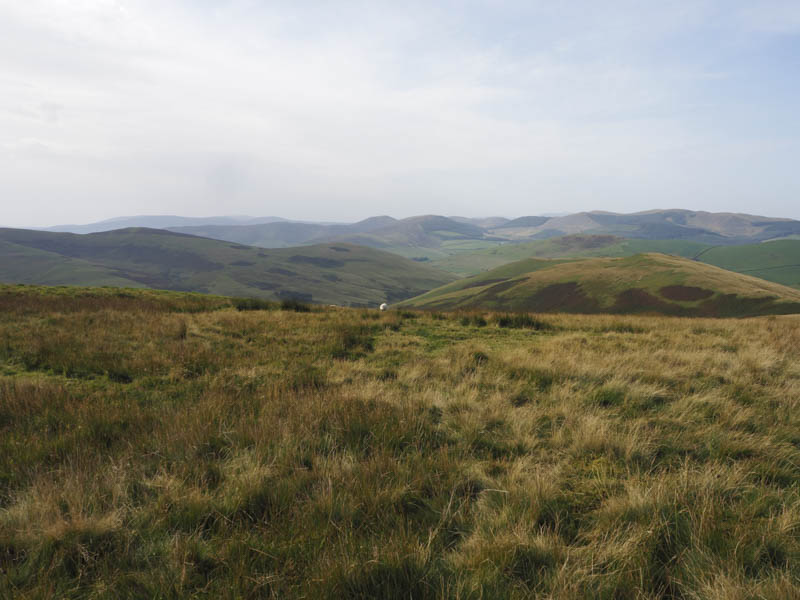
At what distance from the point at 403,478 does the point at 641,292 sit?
8172cm

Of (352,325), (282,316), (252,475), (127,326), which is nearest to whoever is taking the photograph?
(252,475)

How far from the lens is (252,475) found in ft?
11.1

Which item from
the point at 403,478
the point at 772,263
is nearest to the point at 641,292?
the point at 403,478

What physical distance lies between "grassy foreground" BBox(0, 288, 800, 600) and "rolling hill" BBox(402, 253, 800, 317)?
42392 mm

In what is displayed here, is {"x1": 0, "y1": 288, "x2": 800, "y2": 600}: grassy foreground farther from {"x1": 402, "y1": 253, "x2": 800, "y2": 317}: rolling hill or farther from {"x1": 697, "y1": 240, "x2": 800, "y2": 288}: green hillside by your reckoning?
{"x1": 697, "y1": 240, "x2": 800, "y2": 288}: green hillside

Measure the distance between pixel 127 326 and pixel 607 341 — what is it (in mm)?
15127

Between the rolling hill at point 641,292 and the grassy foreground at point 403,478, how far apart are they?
139 ft

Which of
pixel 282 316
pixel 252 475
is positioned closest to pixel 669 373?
pixel 252 475

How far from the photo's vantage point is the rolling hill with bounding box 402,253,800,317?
173ft

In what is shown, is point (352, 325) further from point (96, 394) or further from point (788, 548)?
point (788, 548)

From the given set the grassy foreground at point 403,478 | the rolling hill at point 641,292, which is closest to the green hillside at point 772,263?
the rolling hill at point 641,292

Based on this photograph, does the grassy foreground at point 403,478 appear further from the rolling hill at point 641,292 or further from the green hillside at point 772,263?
the green hillside at point 772,263

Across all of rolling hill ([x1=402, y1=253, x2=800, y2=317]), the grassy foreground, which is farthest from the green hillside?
the grassy foreground

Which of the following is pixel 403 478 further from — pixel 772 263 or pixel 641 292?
pixel 772 263
